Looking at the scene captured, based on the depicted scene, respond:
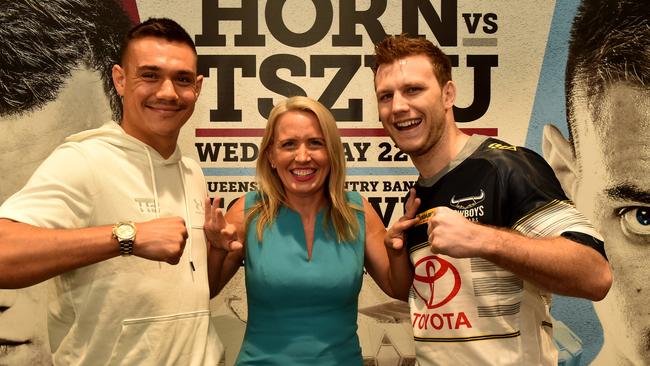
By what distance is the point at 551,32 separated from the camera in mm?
2471

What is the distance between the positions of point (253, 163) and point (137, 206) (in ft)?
3.03

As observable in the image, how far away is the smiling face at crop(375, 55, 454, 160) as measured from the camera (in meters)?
1.68

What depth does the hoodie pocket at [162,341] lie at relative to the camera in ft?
4.90

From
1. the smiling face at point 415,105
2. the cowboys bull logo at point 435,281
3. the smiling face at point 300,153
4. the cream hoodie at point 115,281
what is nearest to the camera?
the cream hoodie at point 115,281

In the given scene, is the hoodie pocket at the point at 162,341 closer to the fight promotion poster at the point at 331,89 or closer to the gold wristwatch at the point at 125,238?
the gold wristwatch at the point at 125,238

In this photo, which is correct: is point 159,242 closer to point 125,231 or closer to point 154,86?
point 125,231

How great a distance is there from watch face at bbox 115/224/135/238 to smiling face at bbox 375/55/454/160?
809 mm

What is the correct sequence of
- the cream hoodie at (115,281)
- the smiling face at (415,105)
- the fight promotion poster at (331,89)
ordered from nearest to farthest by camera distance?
the cream hoodie at (115,281) < the smiling face at (415,105) < the fight promotion poster at (331,89)

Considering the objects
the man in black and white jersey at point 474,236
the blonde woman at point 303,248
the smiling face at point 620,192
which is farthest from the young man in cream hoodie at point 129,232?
the smiling face at point 620,192

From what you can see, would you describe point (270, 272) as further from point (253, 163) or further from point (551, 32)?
point (551, 32)

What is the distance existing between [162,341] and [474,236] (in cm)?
86

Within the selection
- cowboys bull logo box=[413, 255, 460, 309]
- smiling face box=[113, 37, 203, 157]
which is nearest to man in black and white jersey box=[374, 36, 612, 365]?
cowboys bull logo box=[413, 255, 460, 309]

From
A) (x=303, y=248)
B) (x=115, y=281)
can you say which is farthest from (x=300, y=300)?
(x=115, y=281)

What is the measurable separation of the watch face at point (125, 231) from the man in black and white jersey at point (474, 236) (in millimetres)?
702
